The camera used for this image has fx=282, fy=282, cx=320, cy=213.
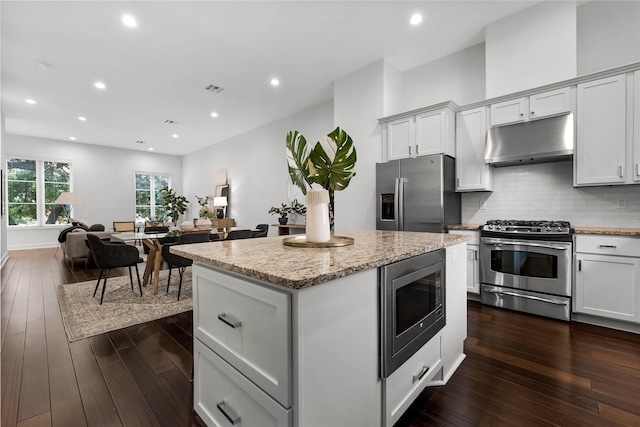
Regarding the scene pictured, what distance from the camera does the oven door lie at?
272cm

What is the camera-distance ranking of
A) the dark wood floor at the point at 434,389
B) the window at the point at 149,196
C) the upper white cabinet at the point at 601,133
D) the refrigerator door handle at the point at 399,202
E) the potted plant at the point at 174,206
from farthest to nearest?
1. the window at the point at 149,196
2. the potted plant at the point at 174,206
3. the refrigerator door handle at the point at 399,202
4. the upper white cabinet at the point at 601,133
5. the dark wood floor at the point at 434,389

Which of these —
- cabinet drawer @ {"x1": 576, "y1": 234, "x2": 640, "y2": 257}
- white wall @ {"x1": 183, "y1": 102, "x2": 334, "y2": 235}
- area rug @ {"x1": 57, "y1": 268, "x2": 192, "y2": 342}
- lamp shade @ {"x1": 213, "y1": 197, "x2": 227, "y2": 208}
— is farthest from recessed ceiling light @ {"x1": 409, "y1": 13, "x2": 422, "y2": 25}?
lamp shade @ {"x1": 213, "y1": 197, "x2": 227, "y2": 208}

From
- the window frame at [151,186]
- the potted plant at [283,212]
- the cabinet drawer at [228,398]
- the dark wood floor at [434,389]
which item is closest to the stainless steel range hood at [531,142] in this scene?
the dark wood floor at [434,389]

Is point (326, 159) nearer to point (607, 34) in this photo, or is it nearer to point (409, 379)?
point (409, 379)

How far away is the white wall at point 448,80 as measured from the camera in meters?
3.77

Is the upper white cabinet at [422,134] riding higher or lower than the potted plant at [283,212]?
higher

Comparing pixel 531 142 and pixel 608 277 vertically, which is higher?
pixel 531 142

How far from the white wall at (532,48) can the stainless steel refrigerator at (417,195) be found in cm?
109

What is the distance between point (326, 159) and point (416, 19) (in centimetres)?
286

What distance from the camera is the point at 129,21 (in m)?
3.17

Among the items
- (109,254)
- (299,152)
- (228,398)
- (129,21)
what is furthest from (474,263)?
(129,21)

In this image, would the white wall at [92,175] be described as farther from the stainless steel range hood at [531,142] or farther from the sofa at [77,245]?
the stainless steel range hood at [531,142]

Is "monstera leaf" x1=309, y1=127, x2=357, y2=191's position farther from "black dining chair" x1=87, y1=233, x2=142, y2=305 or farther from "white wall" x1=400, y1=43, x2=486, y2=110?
"white wall" x1=400, y1=43, x2=486, y2=110

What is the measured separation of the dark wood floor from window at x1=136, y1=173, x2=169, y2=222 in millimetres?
7719
